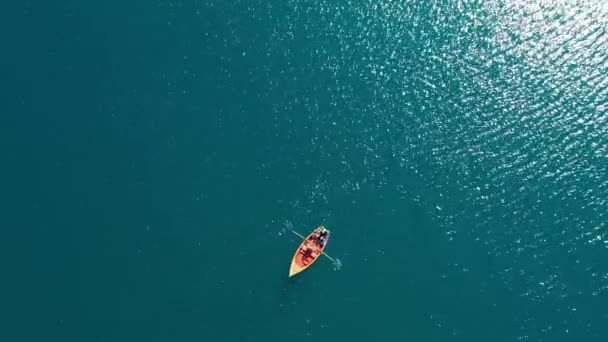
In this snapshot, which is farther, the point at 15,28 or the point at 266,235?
the point at 15,28

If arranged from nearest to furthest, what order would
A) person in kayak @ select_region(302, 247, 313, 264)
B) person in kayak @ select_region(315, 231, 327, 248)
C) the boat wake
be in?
person in kayak @ select_region(302, 247, 313, 264) → person in kayak @ select_region(315, 231, 327, 248) → the boat wake

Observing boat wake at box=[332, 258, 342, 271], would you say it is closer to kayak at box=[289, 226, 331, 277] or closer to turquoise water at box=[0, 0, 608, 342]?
turquoise water at box=[0, 0, 608, 342]

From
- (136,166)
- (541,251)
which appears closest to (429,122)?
(541,251)

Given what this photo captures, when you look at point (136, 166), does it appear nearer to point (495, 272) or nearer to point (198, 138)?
point (198, 138)

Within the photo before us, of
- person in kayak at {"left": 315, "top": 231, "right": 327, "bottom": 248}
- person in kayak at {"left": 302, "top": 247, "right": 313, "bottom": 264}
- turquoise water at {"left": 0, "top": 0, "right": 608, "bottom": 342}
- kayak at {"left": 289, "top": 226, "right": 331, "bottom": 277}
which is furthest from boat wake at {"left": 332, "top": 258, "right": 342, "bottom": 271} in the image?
person in kayak at {"left": 302, "top": 247, "right": 313, "bottom": 264}

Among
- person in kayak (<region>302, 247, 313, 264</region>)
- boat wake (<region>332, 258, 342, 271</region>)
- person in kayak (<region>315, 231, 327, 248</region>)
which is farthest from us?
boat wake (<region>332, 258, 342, 271</region>)

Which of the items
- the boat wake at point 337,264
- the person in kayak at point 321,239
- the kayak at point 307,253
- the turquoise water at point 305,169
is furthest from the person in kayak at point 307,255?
Answer: the boat wake at point 337,264

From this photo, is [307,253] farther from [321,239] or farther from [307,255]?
[321,239]

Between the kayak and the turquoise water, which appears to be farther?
the turquoise water
